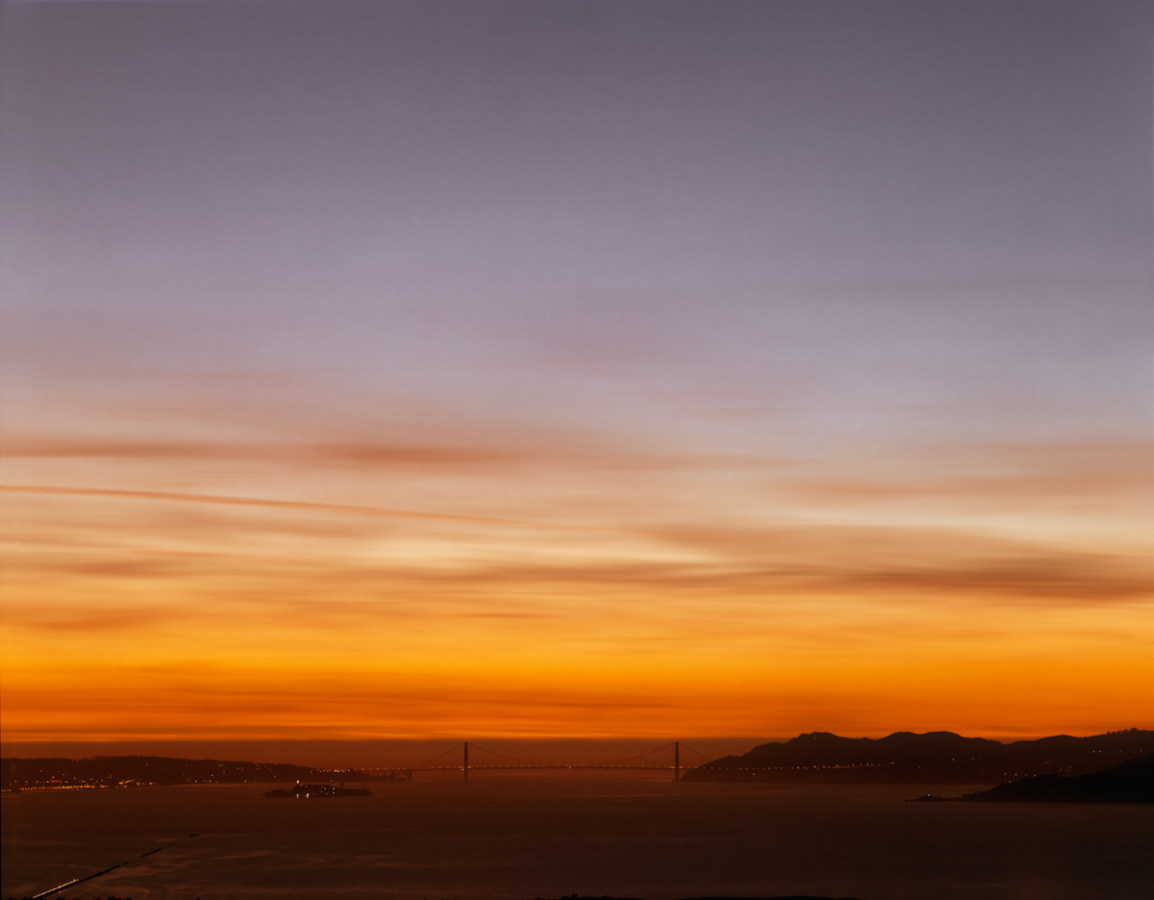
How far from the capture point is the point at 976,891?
3009 inches

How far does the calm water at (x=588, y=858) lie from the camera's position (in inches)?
2918

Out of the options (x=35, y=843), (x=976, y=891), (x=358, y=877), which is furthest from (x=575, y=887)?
(x=35, y=843)

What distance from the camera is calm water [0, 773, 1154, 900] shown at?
→ 74.1m

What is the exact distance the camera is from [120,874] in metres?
82.6

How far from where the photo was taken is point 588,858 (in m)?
99.5

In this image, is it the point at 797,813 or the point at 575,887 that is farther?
the point at 797,813

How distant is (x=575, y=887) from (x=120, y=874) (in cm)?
3231

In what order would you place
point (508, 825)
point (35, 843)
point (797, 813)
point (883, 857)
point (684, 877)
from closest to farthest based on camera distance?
point (684, 877) < point (883, 857) < point (35, 843) < point (508, 825) < point (797, 813)

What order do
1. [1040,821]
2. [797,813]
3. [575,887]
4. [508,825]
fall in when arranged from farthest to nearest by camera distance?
1. [797,813]
2. [1040,821]
3. [508,825]
4. [575,887]

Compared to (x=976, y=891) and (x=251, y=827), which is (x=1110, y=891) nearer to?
(x=976, y=891)

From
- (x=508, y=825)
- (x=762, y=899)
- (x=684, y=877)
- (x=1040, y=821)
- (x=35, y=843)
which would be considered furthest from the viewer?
(x=1040, y=821)

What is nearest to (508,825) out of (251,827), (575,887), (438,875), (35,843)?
(251,827)

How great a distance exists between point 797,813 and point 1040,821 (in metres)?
37.7

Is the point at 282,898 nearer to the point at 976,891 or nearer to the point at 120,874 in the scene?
the point at 120,874
